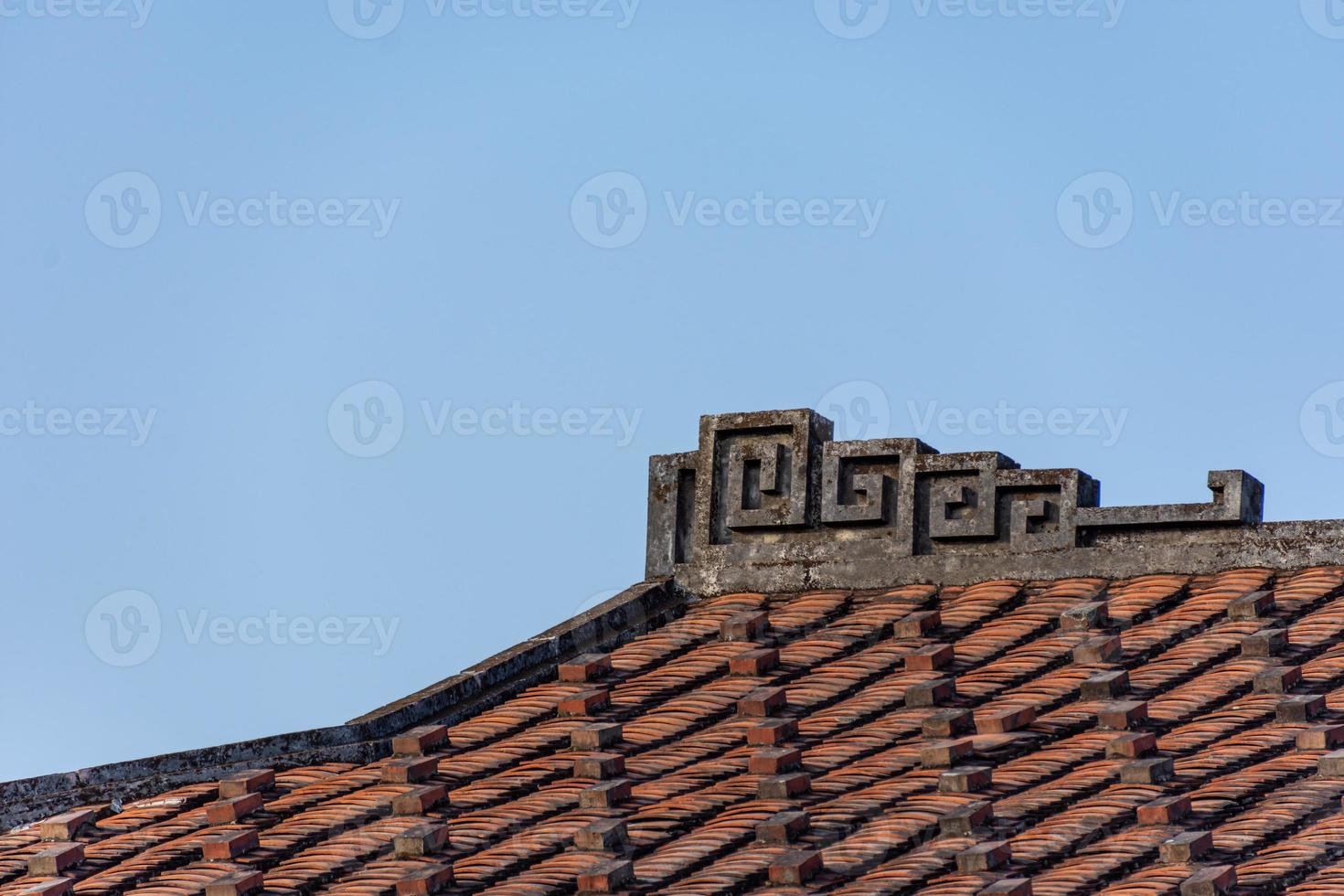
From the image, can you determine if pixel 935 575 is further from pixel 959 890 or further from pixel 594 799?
pixel 959 890

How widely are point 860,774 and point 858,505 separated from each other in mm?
3015

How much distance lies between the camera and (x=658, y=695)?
10.7 metres

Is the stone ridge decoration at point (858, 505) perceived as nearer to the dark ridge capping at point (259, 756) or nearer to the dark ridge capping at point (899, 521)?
the dark ridge capping at point (899, 521)

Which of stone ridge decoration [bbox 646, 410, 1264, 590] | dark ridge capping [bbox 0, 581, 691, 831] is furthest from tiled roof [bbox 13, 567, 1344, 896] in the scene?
stone ridge decoration [bbox 646, 410, 1264, 590]

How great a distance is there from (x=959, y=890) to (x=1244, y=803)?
1.40 meters

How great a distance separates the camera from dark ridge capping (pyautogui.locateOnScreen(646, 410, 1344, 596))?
11.2m

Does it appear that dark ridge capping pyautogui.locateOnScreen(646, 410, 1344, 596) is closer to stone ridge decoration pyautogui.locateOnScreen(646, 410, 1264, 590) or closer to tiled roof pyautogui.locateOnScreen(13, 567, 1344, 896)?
stone ridge decoration pyautogui.locateOnScreen(646, 410, 1264, 590)

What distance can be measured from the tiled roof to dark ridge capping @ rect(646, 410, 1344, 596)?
17cm

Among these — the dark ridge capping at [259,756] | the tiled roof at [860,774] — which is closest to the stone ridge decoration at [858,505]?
the tiled roof at [860,774]

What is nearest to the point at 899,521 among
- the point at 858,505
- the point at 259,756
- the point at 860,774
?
the point at 858,505

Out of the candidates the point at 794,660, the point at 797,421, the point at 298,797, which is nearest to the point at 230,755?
the point at 298,797

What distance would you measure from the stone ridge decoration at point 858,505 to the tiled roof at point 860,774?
1.00 ft

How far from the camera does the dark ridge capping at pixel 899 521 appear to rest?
439 inches

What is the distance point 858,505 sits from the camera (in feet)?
39.3
